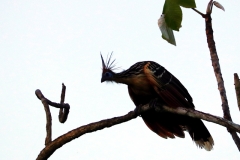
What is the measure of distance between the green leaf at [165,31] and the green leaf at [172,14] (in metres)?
0.05

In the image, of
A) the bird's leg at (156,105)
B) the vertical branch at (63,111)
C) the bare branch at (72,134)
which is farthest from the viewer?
the bird's leg at (156,105)

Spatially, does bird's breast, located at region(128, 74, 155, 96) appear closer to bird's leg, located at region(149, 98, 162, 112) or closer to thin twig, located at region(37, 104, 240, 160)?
bird's leg, located at region(149, 98, 162, 112)

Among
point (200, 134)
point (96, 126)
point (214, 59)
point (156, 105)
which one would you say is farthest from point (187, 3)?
point (200, 134)

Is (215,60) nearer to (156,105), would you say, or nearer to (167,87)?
(156,105)

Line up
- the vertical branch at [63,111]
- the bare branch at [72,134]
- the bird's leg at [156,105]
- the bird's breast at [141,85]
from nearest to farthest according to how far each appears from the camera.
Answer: the bare branch at [72,134] → the vertical branch at [63,111] → the bird's leg at [156,105] → the bird's breast at [141,85]

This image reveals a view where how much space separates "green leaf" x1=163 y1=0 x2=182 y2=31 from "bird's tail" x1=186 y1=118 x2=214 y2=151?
1769 mm

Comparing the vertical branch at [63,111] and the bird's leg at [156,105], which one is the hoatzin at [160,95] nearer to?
the bird's leg at [156,105]

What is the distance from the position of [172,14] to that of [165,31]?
0.57 ft

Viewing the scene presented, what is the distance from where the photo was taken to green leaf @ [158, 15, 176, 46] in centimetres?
380

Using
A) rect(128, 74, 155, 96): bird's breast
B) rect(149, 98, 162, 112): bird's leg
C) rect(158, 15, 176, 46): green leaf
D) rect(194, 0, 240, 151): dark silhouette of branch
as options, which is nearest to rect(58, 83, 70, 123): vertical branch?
rect(158, 15, 176, 46): green leaf

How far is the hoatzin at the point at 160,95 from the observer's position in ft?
17.5

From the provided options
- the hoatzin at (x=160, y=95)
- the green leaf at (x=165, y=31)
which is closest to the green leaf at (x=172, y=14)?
the green leaf at (x=165, y=31)

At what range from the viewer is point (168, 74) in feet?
19.5

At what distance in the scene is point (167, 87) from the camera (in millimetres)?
5613
